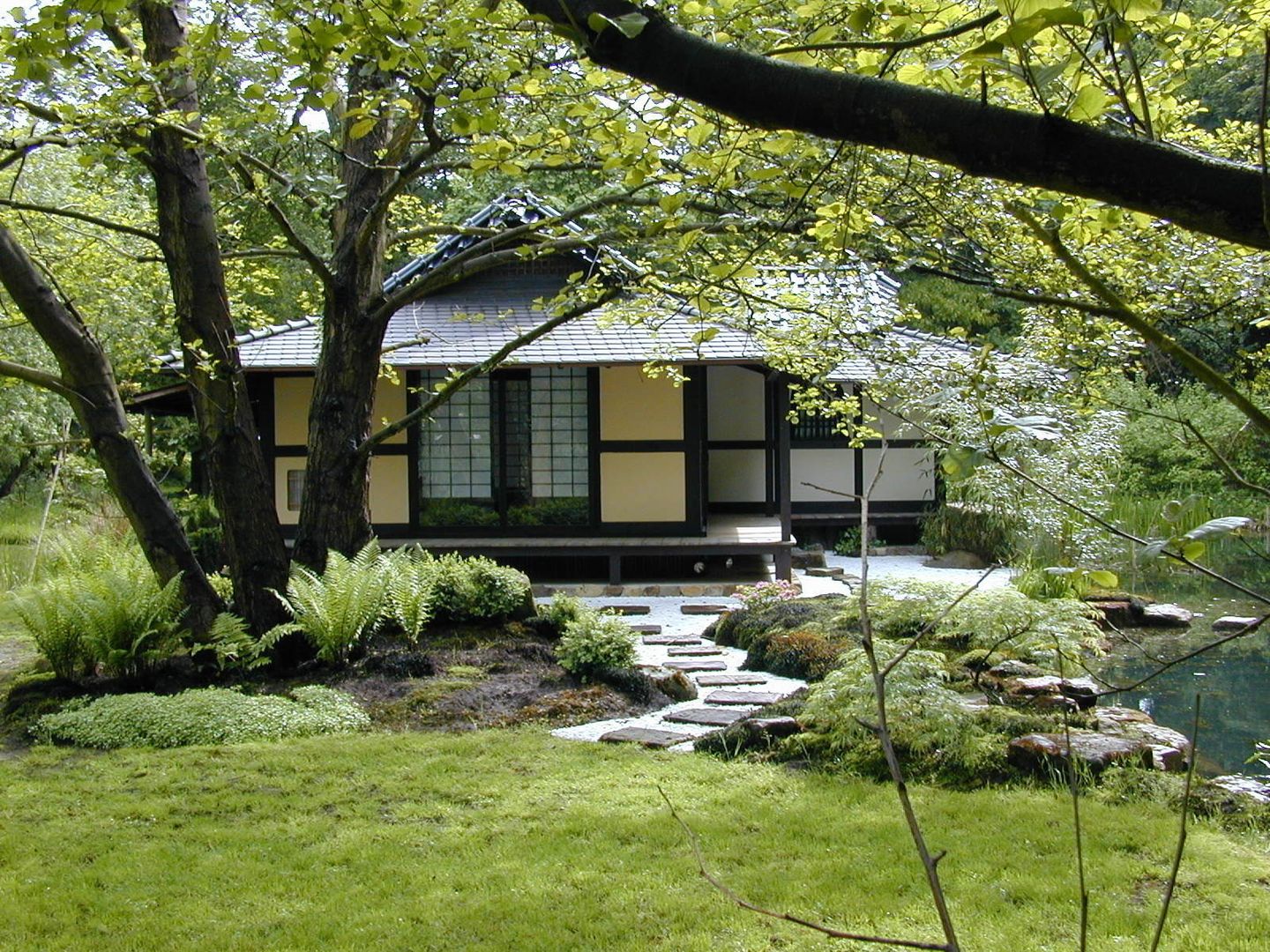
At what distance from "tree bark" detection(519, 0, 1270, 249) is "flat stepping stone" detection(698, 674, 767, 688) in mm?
6869

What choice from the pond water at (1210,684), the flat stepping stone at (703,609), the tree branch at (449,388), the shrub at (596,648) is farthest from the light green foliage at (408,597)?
the pond water at (1210,684)

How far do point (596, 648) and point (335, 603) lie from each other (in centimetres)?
188

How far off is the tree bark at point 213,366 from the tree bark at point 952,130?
6.87m

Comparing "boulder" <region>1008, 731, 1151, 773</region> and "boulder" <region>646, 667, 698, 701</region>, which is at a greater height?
"boulder" <region>1008, 731, 1151, 773</region>

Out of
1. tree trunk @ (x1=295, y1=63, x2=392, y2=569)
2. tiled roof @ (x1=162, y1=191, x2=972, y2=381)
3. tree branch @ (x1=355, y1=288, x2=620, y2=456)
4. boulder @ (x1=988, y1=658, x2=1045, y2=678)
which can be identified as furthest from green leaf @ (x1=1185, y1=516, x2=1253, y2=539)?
tiled roof @ (x1=162, y1=191, x2=972, y2=381)

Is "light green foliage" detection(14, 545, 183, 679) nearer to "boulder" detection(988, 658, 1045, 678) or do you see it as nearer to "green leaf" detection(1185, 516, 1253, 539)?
"boulder" detection(988, 658, 1045, 678)

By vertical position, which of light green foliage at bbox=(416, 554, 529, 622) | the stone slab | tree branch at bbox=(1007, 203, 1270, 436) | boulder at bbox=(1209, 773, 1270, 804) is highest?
tree branch at bbox=(1007, 203, 1270, 436)

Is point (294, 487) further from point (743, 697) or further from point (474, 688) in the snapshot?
point (743, 697)

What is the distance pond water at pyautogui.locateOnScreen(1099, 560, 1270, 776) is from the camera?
724 centimetres

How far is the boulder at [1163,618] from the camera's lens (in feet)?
38.3

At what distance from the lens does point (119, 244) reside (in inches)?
653

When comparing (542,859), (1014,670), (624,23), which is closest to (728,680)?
(1014,670)

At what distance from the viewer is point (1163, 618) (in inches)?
461

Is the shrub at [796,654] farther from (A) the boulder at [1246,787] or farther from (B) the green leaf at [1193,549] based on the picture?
(B) the green leaf at [1193,549]
